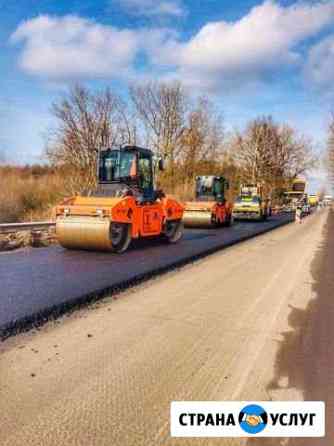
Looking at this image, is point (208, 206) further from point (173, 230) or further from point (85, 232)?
point (85, 232)

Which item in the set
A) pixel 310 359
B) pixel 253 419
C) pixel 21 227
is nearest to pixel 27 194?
pixel 21 227

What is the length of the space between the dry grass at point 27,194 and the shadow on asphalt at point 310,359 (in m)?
14.3

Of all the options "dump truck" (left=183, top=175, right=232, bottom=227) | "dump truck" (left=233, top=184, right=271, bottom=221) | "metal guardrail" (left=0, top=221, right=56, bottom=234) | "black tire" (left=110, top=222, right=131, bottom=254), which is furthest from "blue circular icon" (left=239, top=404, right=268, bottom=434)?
"dump truck" (left=233, top=184, right=271, bottom=221)

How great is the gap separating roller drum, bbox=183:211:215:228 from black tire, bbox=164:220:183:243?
4.91m

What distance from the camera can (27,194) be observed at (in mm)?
20609

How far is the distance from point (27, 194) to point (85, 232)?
12932mm

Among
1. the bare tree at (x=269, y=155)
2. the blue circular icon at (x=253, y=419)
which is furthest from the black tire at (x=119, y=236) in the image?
the bare tree at (x=269, y=155)

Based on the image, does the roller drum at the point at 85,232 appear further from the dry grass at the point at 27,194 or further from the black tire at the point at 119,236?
the dry grass at the point at 27,194

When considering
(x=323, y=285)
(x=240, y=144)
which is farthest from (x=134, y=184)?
(x=240, y=144)

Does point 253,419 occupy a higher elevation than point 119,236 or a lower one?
lower

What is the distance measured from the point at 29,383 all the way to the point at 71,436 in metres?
0.78

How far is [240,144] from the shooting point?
163 ft

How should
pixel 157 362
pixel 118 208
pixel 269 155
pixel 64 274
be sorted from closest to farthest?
pixel 157 362
pixel 64 274
pixel 118 208
pixel 269 155

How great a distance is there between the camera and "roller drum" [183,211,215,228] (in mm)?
16953
